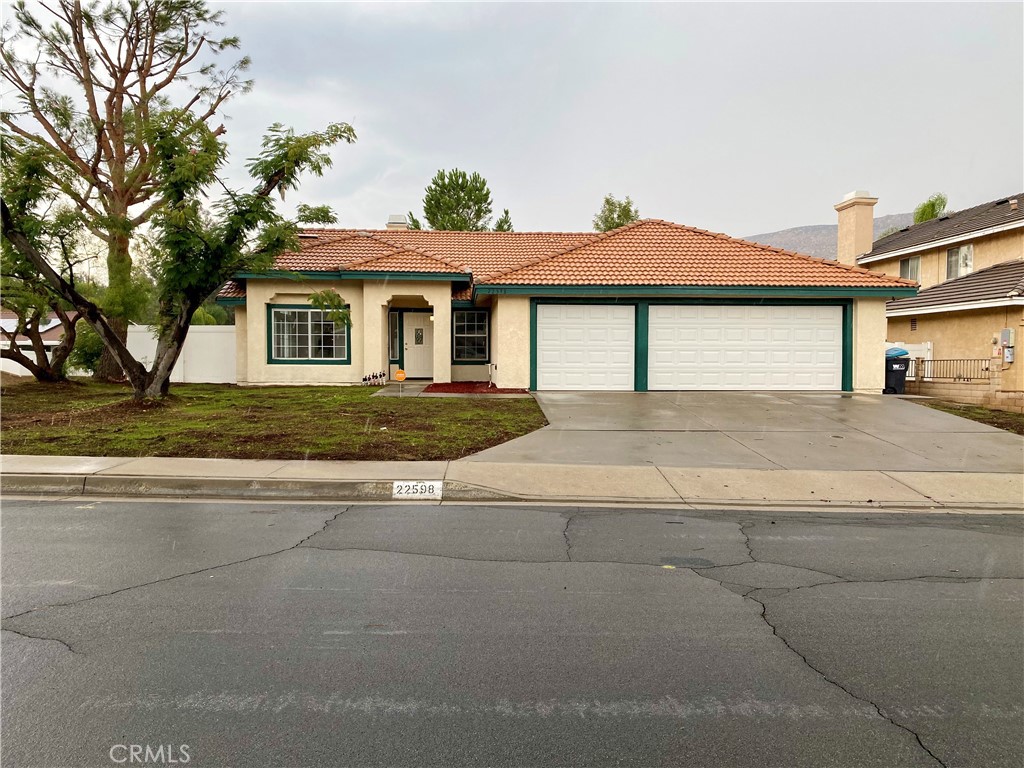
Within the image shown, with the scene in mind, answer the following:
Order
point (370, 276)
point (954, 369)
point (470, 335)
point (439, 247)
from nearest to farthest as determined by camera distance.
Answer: point (370, 276) < point (470, 335) < point (954, 369) < point (439, 247)

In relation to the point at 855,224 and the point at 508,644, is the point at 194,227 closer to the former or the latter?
the point at 508,644

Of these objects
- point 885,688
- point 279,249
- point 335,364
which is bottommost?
point 885,688

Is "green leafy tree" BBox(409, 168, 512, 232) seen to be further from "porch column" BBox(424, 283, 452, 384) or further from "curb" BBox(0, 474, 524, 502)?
"curb" BBox(0, 474, 524, 502)

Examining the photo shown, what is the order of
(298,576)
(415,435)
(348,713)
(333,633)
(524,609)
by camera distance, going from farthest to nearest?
(415,435) → (298,576) → (524,609) → (333,633) → (348,713)

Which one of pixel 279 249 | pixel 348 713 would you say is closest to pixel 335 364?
pixel 279 249

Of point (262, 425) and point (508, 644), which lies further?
point (262, 425)

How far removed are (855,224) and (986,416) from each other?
17068mm

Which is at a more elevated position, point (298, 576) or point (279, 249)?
point (279, 249)

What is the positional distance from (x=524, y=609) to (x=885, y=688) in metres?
2.13

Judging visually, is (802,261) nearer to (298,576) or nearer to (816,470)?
(816,470)

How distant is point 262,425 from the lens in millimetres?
11898

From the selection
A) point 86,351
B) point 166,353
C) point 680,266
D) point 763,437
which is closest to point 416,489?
point 763,437

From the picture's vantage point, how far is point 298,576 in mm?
5008

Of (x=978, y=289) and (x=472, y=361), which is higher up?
(x=978, y=289)
